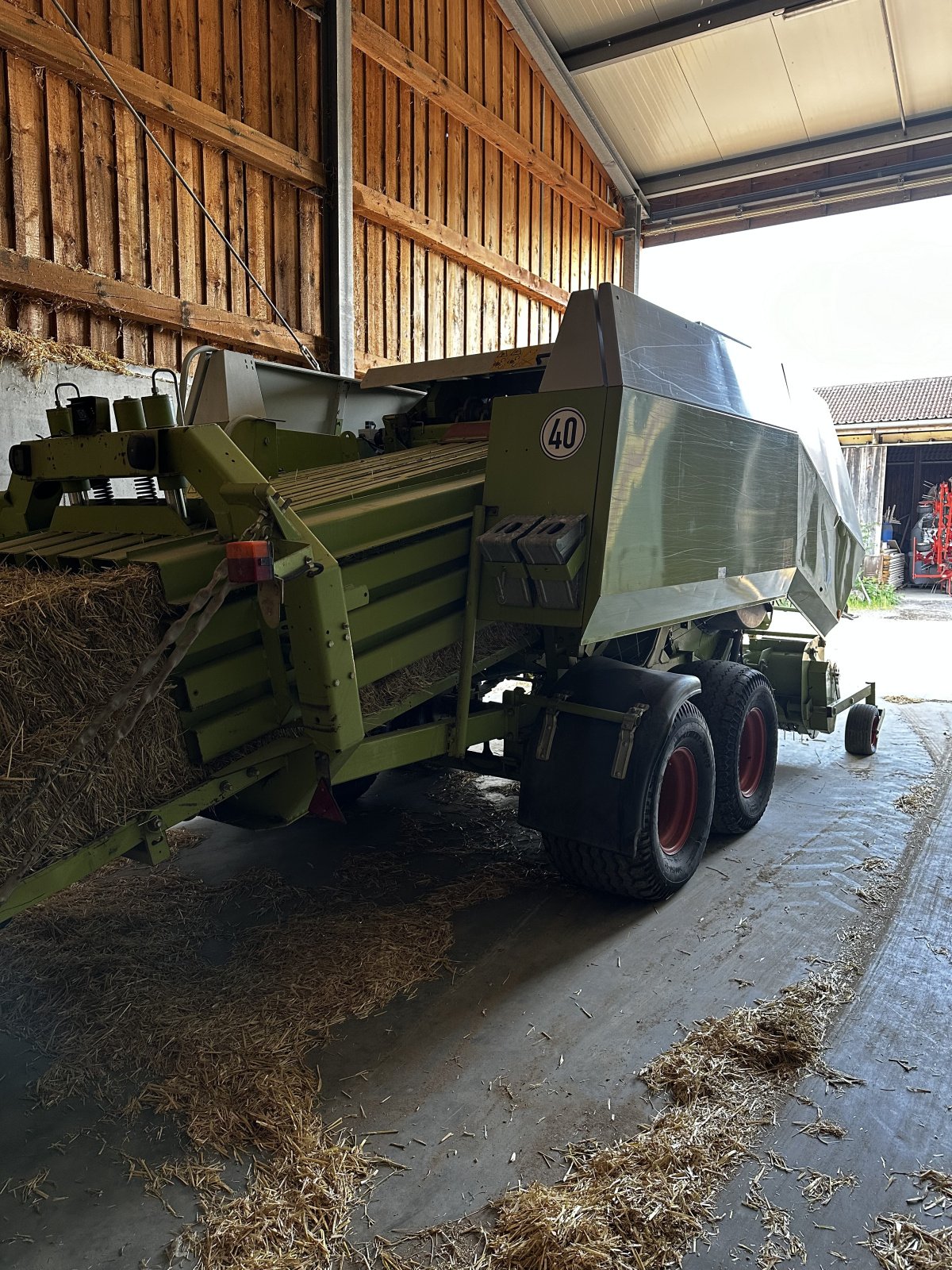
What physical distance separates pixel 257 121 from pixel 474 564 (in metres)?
6.13

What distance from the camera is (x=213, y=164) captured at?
292 inches

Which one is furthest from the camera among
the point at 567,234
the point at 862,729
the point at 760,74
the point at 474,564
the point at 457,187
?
the point at 567,234

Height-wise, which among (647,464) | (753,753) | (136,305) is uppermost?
(136,305)

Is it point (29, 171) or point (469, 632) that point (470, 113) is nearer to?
point (29, 171)

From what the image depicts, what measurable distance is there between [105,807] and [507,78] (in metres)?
10.8

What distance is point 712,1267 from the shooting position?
6.71 ft

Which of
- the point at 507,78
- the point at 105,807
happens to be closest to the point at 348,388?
the point at 105,807

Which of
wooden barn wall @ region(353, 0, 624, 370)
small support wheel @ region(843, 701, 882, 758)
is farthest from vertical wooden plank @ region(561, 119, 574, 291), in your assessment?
small support wheel @ region(843, 701, 882, 758)

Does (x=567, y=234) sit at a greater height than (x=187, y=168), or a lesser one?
greater

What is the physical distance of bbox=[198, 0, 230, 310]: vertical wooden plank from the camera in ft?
23.8

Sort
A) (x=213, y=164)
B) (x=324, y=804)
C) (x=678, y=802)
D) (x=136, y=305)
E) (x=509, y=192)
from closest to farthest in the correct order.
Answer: (x=324, y=804), (x=678, y=802), (x=136, y=305), (x=213, y=164), (x=509, y=192)

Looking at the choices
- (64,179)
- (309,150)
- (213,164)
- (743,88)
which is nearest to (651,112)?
(743,88)

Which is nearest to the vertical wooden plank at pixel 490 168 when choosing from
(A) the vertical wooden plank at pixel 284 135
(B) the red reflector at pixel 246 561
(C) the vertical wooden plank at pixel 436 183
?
(C) the vertical wooden plank at pixel 436 183

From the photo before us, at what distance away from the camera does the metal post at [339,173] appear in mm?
8172
